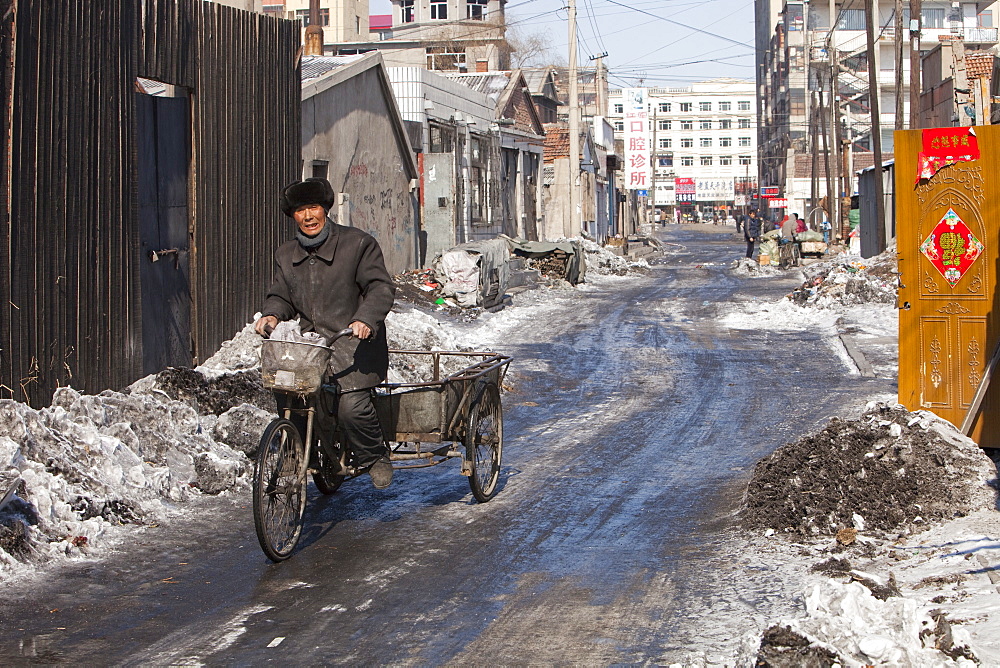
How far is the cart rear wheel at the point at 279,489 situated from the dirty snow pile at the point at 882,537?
2.69 meters

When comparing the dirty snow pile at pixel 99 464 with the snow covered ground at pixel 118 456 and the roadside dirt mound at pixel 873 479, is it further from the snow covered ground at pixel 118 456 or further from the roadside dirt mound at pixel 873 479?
the roadside dirt mound at pixel 873 479

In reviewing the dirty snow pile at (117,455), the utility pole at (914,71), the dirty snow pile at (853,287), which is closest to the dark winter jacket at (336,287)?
the dirty snow pile at (117,455)

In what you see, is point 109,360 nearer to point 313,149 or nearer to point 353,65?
point 313,149

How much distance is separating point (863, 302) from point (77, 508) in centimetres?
1773

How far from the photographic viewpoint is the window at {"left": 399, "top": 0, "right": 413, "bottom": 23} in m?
90.6

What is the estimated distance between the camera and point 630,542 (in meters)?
6.76

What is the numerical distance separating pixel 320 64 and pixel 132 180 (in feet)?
46.2

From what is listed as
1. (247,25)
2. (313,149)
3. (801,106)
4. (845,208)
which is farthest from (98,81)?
(801,106)

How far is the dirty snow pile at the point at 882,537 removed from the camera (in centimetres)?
424

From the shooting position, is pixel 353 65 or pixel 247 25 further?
pixel 353 65

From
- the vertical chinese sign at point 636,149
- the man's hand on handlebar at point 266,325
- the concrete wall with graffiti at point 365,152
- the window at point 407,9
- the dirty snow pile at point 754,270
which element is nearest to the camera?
the man's hand on handlebar at point 266,325

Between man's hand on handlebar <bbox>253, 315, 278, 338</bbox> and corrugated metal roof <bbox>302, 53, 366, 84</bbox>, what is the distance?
15.1 metres

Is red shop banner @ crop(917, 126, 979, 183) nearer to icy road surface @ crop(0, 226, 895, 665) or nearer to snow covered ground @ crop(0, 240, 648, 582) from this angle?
icy road surface @ crop(0, 226, 895, 665)

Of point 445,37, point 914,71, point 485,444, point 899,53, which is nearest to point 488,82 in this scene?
point 899,53
